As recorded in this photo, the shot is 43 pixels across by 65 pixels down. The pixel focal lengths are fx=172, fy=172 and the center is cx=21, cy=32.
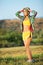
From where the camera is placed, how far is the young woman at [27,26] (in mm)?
1772

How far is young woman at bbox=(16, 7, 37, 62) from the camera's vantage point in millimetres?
1772

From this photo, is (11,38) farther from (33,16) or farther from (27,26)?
(33,16)

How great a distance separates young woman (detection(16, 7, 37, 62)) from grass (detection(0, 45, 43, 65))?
0.04 meters

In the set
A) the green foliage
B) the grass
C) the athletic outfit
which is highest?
the athletic outfit

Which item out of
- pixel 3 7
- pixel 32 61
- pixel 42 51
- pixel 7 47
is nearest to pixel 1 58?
pixel 7 47

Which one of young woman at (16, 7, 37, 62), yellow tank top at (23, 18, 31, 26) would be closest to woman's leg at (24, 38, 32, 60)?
young woman at (16, 7, 37, 62)

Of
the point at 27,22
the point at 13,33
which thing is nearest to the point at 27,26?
the point at 27,22

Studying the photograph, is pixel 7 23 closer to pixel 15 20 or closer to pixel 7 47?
pixel 15 20

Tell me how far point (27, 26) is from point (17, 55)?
1.04 feet

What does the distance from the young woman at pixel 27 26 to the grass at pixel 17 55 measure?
0.04 meters

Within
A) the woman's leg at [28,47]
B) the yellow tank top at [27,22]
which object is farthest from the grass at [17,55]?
the yellow tank top at [27,22]

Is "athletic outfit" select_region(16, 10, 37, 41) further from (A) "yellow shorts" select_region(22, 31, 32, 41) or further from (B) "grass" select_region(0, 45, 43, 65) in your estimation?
(B) "grass" select_region(0, 45, 43, 65)

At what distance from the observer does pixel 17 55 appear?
176cm

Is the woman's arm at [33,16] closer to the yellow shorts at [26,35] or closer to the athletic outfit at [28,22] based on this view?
the athletic outfit at [28,22]
